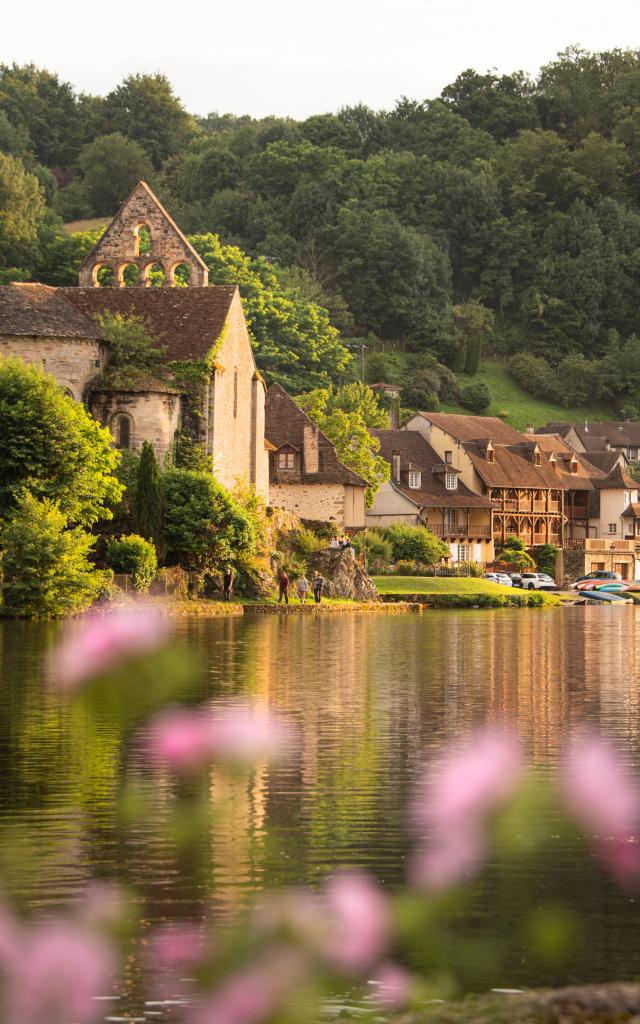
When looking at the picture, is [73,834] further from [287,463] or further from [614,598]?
[614,598]

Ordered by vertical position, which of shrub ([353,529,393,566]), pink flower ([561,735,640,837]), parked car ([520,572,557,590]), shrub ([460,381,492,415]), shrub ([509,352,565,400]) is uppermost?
shrub ([509,352,565,400])

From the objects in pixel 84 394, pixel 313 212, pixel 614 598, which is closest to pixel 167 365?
pixel 84 394

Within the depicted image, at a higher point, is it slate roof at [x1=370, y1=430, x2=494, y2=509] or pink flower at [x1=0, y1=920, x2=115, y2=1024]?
slate roof at [x1=370, y1=430, x2=494, y2=509]

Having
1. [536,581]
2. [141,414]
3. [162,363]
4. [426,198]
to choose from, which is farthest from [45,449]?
[426,198]

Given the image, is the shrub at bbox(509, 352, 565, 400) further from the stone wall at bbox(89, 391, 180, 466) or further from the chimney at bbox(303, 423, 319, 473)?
the stone wall at bbox(89, 391, 180, 466)

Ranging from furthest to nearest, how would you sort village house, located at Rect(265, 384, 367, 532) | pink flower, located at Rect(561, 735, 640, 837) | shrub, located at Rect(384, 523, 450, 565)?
shrub, located at Rect(384, 523, 450, 565) < village house, located at Rect(265, 384, 367, 532) < pink flower, located at Rect(561, 735, 640, 837)

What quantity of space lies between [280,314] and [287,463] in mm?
35966

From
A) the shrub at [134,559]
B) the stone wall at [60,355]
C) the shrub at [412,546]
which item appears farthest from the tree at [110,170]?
the shrub at [134,559]

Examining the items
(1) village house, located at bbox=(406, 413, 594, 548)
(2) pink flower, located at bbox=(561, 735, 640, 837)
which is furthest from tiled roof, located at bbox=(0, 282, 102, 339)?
(1) village house, located at bbox=(406, 413, 594, 548)

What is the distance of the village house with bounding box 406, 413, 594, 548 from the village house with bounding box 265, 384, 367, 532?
2759cm

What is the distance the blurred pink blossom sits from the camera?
16.9m

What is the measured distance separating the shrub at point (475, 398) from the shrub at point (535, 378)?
1204cm

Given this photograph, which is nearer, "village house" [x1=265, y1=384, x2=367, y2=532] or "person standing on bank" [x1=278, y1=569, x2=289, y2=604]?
"person standing on bank" [x1=278, y1=569, x2=289, y2=604]

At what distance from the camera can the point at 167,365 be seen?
61906mm
